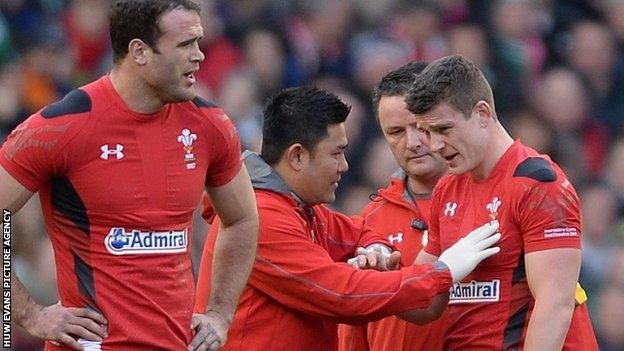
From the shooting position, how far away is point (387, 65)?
8273mm

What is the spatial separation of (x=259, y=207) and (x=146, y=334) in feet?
2.37

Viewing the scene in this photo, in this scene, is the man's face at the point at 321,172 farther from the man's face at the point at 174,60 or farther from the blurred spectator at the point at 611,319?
the blurred spectator at the point at 611,319

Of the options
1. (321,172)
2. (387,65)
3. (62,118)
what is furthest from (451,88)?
(387,65)

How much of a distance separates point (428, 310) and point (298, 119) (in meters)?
0.81

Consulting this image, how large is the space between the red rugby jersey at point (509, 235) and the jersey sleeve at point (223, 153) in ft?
2.36

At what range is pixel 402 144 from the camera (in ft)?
15.8

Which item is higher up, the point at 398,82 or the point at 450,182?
the point at 398,82

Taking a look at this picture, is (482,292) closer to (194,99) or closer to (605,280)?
(194,99)

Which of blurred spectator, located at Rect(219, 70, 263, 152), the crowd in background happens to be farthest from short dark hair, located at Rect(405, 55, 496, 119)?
blurred spectator, located at Rect(219, 70, 263, 152)

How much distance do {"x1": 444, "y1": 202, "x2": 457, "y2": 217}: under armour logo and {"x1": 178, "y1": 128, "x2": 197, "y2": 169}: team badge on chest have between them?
86 centimetres

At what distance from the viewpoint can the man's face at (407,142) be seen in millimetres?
4777

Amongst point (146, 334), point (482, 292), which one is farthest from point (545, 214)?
point (146, 334)

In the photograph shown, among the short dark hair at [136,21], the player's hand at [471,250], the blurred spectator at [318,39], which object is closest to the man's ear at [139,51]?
the short dark hair at [136,21]

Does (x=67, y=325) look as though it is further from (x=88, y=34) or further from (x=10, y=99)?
(x=88, y=34)
